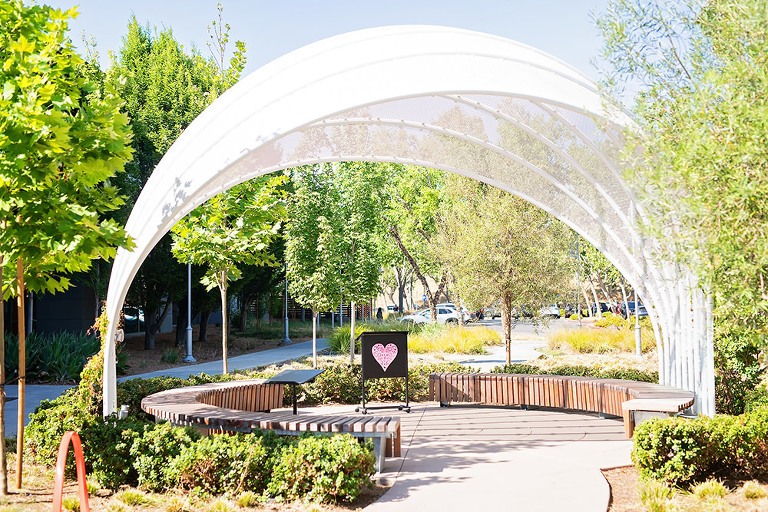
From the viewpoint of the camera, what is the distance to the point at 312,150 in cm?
1016

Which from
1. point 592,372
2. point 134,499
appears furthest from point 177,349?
point 134,499

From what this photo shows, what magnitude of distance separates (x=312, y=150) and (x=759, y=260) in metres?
6.81

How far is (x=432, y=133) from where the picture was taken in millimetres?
10750

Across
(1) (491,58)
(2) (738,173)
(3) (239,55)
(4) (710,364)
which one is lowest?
(4) (710,364)

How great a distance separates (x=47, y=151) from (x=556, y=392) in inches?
343

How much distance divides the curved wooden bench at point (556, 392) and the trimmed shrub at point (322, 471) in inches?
167

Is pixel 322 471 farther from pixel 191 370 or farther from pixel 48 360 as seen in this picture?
pixel 191 370

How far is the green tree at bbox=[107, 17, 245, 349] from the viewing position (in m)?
22.9

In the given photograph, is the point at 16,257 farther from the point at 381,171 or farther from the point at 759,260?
the point at 381,171

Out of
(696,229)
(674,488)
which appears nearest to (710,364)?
(674,488)

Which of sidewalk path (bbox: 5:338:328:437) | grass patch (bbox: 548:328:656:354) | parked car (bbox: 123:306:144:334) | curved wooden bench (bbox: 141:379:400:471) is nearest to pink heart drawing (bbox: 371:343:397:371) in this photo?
curved wooden bench (bbox: 141:379:400:471)

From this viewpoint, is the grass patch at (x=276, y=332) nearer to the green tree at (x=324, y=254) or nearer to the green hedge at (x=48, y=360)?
the green tree at (x=324, y=254)

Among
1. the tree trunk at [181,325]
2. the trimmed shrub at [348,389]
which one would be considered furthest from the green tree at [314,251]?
the trimmed shrub at [348,389]

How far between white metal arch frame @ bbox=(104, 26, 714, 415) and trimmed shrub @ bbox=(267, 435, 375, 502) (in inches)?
139
